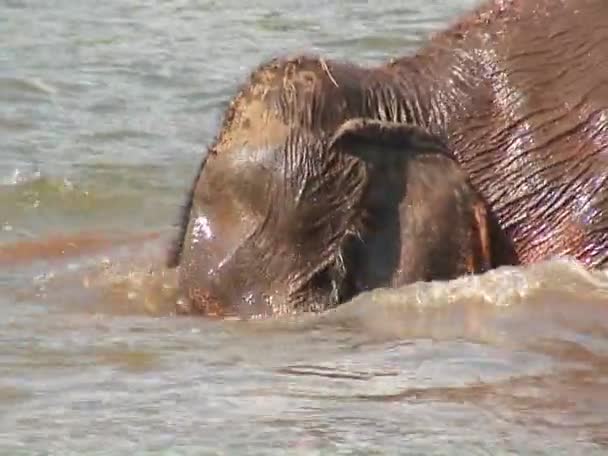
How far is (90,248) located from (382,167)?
2228mm

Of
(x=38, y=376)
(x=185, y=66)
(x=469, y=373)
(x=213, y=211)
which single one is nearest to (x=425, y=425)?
(x=469, y=373)

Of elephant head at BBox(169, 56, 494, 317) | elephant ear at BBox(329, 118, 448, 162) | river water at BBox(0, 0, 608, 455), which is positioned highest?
elephant ear at BBox(329, 118, 448, 162)

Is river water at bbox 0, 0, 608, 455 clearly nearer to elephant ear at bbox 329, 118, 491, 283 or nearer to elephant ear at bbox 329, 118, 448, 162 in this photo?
elephant ear at bbox 329, 118, 491, 283

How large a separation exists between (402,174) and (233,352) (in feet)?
2.93

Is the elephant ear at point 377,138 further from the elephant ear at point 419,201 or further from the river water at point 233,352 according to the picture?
the river water at point 233,352

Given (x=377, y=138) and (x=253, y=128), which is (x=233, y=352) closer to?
(x=253, y=128)

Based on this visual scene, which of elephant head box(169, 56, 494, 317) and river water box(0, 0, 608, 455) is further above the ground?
elephant head box(169, 56, 494, 317)

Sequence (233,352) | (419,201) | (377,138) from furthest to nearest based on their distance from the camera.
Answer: (377,138) → (419,201) → (233,352)

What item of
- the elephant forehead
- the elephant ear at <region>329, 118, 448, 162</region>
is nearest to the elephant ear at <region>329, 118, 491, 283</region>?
the elephant ear at <region>329, 118, 448, 162</region>

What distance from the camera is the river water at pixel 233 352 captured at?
464cm

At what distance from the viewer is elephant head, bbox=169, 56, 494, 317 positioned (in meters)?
6.02

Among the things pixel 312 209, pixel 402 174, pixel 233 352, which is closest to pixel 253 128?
pixel 312 209

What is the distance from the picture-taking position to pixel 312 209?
6051 mm

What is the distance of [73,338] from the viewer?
5883 mm
